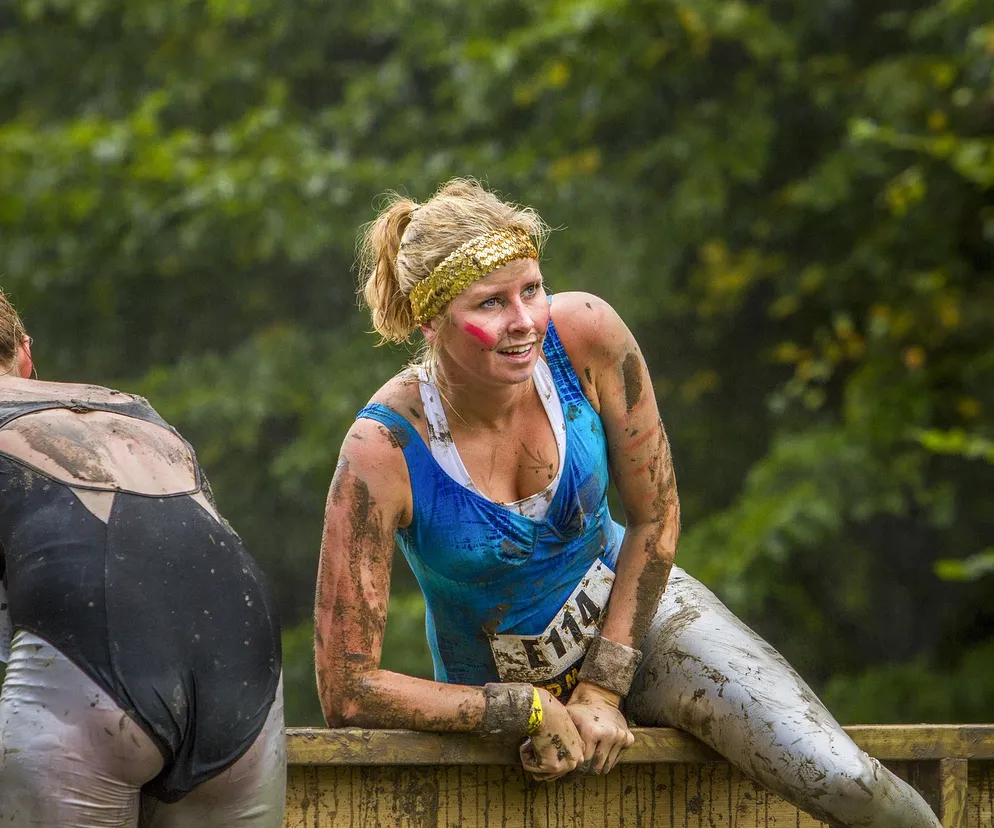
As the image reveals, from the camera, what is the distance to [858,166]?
7344 millimetres

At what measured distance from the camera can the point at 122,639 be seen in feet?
7.39

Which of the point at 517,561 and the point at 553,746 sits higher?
the point at 517,561

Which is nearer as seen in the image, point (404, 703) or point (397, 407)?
point (404, 703)

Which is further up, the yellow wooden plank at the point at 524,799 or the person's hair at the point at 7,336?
the person's hair at the point at 7,336

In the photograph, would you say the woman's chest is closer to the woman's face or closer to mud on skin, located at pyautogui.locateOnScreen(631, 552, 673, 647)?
the woman's face

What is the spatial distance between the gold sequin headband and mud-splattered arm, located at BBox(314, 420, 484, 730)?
331mm

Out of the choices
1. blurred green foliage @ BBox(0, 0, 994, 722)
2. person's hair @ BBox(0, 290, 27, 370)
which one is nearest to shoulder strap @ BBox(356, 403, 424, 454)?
person's hair @ BBox(0, 290, 27, 370)

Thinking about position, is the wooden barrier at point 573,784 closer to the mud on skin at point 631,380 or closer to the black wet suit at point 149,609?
the black wet suit at point 149,609

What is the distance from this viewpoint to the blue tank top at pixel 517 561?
2.88m

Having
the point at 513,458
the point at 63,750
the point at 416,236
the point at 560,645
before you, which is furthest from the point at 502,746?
the point at 416,236

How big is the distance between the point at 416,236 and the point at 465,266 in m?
0.15

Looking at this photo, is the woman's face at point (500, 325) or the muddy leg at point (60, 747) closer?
the muddy leg at point (60, 747)

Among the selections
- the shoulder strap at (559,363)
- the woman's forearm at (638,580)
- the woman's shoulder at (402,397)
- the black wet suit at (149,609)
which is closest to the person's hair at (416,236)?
the woman's shoulder at (402,397)

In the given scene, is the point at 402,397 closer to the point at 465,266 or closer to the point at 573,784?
the point at 465,266
